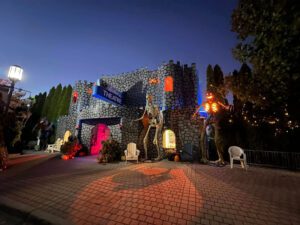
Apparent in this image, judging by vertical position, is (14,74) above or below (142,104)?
below

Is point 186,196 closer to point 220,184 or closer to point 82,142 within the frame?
point 220,184

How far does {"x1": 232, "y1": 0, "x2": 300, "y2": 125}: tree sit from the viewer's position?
2998mm

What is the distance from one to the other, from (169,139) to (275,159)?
6.60 m

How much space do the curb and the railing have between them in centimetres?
1036

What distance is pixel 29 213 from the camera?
290cm

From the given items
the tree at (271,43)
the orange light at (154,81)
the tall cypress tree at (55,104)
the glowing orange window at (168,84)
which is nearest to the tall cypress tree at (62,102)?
the tall cypress tree at (55,104)

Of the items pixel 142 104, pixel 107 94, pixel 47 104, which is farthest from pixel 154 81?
pixel 47 104

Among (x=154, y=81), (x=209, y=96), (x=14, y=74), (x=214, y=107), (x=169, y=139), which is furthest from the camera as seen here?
(x=154, y=81)

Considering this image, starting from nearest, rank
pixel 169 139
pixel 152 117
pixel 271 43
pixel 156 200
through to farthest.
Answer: pixel 271 43, pixel 156 200, pixel 152 117, pixel 169 139

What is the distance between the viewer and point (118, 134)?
10.7 metres

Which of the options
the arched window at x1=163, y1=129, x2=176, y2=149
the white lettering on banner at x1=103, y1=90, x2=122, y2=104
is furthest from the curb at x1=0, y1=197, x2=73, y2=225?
the arched window at x1=163, y1=129, x2=176, y2=149

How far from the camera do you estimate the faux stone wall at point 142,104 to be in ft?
35.0

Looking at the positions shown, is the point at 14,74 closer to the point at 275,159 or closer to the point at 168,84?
the point at 168,84

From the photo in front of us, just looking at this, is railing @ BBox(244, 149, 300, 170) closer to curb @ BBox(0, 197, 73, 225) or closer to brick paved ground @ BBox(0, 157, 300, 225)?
brick paved ground @ BBox(0, 157, 300, 225)
